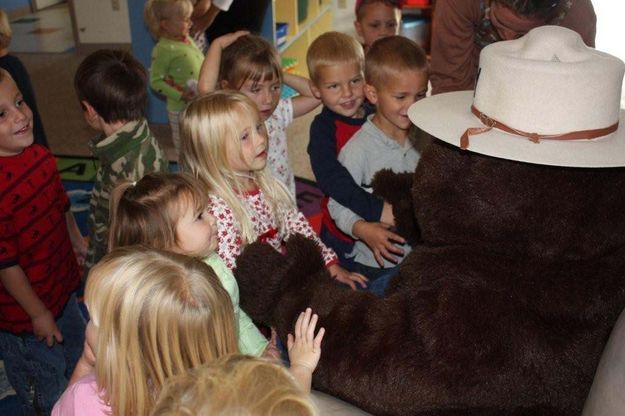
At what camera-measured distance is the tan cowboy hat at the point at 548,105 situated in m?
1.13

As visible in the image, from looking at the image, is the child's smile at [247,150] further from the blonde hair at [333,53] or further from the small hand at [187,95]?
the small hand at [187,95]

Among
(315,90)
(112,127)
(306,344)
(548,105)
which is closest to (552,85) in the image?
(548,105)

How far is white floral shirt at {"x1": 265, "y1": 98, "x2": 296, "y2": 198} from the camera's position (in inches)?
95.0

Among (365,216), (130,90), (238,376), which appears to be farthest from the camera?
(130,90)

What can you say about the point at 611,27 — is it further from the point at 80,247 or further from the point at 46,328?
the point at 46,328

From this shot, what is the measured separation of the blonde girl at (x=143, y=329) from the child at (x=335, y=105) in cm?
96

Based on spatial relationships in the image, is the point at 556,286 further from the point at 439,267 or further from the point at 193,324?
the point at 193,324

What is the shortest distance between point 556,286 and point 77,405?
907 millimetres

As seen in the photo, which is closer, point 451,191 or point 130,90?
point 451,191

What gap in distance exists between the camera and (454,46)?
214 centimetres

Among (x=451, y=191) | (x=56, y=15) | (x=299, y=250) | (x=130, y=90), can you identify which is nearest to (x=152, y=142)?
(x=130, y=90)

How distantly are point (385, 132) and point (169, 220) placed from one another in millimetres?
907

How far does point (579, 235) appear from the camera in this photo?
1.08 m

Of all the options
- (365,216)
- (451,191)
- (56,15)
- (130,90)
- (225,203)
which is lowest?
(56,15)
